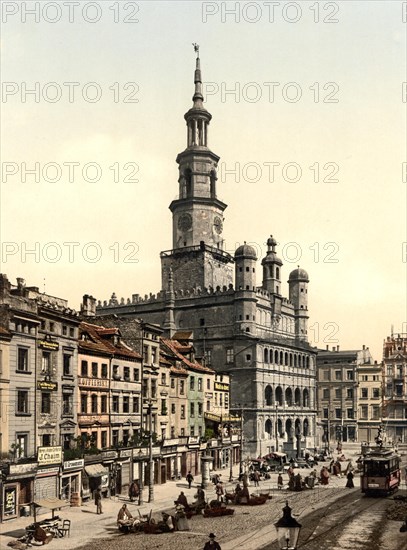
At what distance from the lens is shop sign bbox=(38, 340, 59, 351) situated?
51.1 m

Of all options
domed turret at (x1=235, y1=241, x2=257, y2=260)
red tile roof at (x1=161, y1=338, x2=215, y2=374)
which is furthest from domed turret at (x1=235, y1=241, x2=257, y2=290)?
red tile roof at (x1=161, y1=338, x2=215, y2=374)

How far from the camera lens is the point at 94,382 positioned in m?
58.9

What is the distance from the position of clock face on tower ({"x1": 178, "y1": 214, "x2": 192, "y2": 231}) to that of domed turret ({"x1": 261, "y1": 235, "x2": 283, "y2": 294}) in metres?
15.2

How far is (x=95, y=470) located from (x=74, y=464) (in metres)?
3.44

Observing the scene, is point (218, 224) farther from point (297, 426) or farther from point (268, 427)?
point (297, 426)

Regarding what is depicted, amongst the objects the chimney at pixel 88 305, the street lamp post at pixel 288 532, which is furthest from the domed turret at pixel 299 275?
the street lamp post at pixel 288 532

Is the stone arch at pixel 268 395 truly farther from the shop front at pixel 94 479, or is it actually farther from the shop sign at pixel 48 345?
the shop sign at pixel 48 345

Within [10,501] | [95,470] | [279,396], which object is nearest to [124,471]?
[95,470]

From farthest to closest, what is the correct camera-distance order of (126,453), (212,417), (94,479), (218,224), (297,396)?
(218,224), (297,396), (212,417), (126,453), (94,479)

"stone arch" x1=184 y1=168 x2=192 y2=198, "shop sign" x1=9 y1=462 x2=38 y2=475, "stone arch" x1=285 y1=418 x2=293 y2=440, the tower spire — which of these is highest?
the tower spire

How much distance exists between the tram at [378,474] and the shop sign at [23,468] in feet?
77.4

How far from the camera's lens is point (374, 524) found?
4288cm

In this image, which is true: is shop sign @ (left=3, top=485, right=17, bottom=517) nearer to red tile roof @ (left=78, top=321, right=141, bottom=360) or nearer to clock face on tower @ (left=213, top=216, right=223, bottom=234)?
red tile roof @ (left=78, top=321, right=141, bottom=360)

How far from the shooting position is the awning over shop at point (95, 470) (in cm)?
5425
